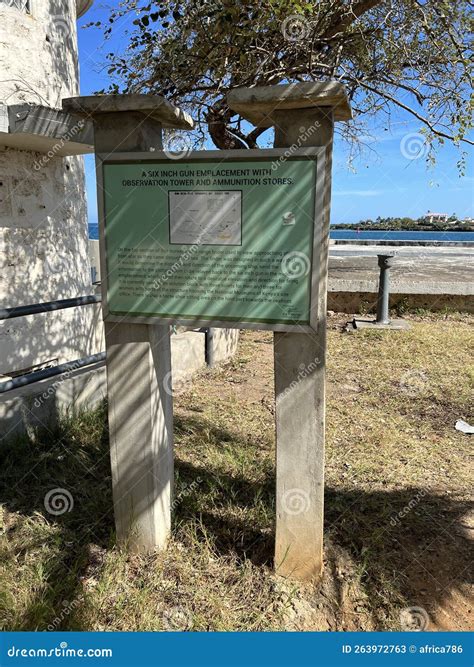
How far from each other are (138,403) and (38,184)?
374cm

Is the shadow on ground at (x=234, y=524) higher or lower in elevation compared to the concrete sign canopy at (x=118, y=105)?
lower

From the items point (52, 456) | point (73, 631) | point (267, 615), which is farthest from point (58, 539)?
point (267, 615)

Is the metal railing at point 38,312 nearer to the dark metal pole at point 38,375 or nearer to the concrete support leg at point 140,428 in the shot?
the dark metal pole at point 38,375

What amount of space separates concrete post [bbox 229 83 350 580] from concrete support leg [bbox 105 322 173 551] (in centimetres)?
65

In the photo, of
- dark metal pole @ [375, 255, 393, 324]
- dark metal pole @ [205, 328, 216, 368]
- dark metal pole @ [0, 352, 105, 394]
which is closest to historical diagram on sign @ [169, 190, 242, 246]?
dark metal pole @ [0, 352, 105, 394]

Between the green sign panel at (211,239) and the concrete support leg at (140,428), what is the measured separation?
0.57ft

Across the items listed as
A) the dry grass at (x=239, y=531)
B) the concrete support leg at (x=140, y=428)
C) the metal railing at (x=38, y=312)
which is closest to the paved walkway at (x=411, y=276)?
the dry grass at (x=239, y=531)

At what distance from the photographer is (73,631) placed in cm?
225

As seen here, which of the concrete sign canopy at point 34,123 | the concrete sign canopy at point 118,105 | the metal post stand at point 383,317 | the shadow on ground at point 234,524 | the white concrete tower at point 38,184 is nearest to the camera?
the concrete sign canopy at point 118,105

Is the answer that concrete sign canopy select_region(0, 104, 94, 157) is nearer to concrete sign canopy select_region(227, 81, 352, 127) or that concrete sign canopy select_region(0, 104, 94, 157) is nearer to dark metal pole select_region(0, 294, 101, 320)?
dark metal pole select_region(0, 294, 101, 320)

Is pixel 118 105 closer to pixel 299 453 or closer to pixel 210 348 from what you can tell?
pixel 299 453

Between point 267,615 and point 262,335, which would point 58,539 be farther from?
point 262,335

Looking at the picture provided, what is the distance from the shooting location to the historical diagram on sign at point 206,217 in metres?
2.34

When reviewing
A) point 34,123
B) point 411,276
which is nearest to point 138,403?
point 34,123
